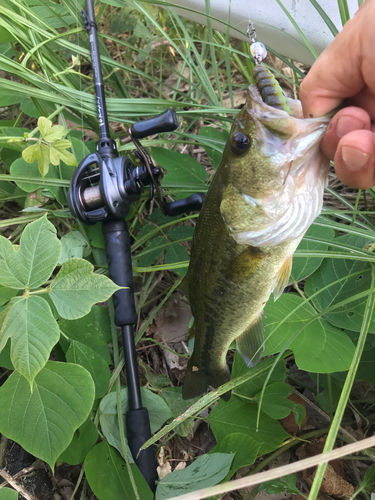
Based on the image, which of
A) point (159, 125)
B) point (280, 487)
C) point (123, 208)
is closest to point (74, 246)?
point (123, 208)

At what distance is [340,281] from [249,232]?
725 millimetres

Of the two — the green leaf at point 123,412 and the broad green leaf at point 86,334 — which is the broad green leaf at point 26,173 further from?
the green leaf at point 123,412

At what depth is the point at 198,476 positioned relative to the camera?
1602 millimetres

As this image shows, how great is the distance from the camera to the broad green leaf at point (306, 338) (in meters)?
1.49

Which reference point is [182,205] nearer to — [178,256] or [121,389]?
[178,256]

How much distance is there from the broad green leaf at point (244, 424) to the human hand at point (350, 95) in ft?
4.13

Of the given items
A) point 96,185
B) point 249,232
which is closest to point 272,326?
point 249,232

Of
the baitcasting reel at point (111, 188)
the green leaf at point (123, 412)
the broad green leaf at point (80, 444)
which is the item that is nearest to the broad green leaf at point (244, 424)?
the green leaf at point (123, 412)

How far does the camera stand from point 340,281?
5.75ft

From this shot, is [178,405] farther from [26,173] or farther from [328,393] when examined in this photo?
[26,173]

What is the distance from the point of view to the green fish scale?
1121 mm

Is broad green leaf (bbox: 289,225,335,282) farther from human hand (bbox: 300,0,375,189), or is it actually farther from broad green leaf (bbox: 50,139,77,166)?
broad green leaf (bbox: 50,139,77,166)

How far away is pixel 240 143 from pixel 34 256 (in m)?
0.94

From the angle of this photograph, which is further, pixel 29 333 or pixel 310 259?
pixel 310 259
